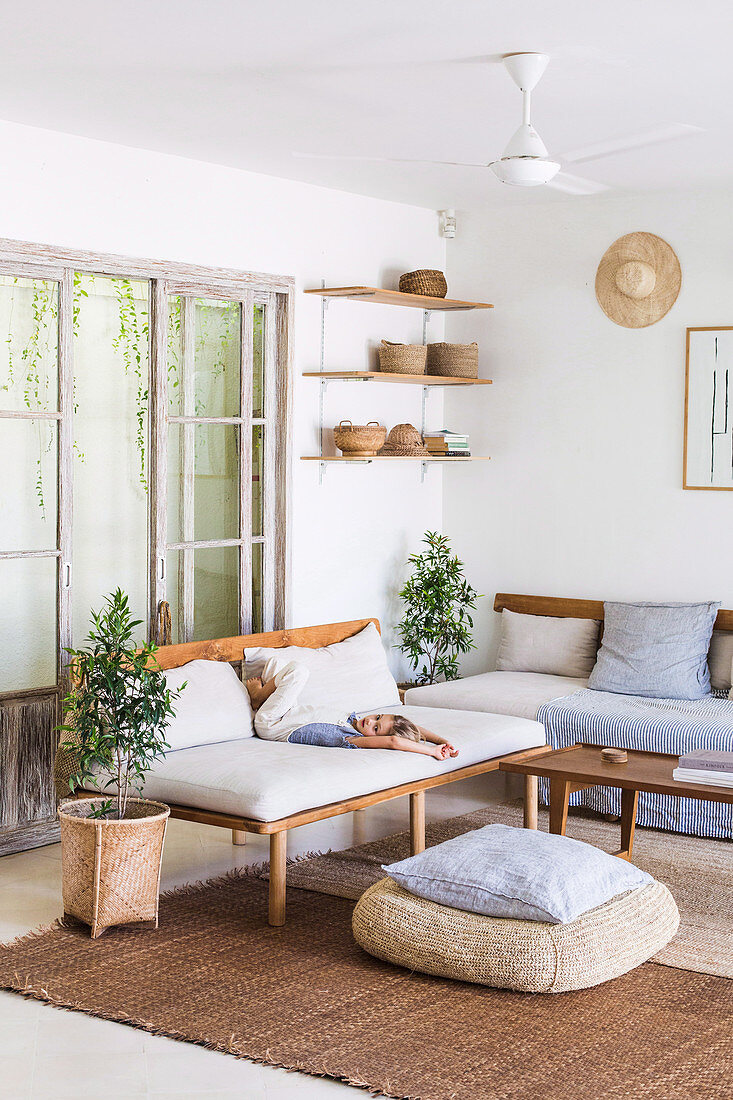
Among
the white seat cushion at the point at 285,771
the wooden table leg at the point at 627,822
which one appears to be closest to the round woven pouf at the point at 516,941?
the white seat cushion at the point at 285,771

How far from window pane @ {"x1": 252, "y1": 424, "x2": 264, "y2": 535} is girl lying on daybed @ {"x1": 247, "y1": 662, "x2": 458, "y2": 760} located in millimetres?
867

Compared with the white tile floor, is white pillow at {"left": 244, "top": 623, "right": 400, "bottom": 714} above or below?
above

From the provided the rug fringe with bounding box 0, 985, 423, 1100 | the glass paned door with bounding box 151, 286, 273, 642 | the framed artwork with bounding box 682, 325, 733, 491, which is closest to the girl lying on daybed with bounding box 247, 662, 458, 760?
the glass paned door with bounding box 151, 286, 273, 642

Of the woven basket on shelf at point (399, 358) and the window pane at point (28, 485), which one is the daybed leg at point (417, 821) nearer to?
the window pane at point (28, 485)

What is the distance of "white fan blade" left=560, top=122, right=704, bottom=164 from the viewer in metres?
4.65

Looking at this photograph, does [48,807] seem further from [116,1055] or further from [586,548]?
[586,548]

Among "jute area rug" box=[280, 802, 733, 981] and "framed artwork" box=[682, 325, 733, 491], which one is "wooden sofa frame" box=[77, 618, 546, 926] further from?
"framed artwork" box=[682, 325, 733, 491]

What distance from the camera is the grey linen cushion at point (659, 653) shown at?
217 inches

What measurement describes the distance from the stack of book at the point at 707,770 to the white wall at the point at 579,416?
171 centimetres

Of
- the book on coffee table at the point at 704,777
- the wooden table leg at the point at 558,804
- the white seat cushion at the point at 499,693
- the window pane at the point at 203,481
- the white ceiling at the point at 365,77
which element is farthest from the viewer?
the white seat cushion at the point at 499,693

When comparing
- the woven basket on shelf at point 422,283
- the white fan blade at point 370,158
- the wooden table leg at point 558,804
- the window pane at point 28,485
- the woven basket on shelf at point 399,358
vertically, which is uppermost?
the white fan blade at point 370,158

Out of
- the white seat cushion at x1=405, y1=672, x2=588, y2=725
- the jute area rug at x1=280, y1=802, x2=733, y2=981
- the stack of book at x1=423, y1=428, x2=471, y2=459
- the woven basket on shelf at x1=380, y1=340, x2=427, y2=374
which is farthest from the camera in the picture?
the stack of book at x1=423, y1=428, x2=471, y2=459

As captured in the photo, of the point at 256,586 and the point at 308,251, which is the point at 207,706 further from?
the point at 308,251

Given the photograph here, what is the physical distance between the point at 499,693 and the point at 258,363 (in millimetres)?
1789
